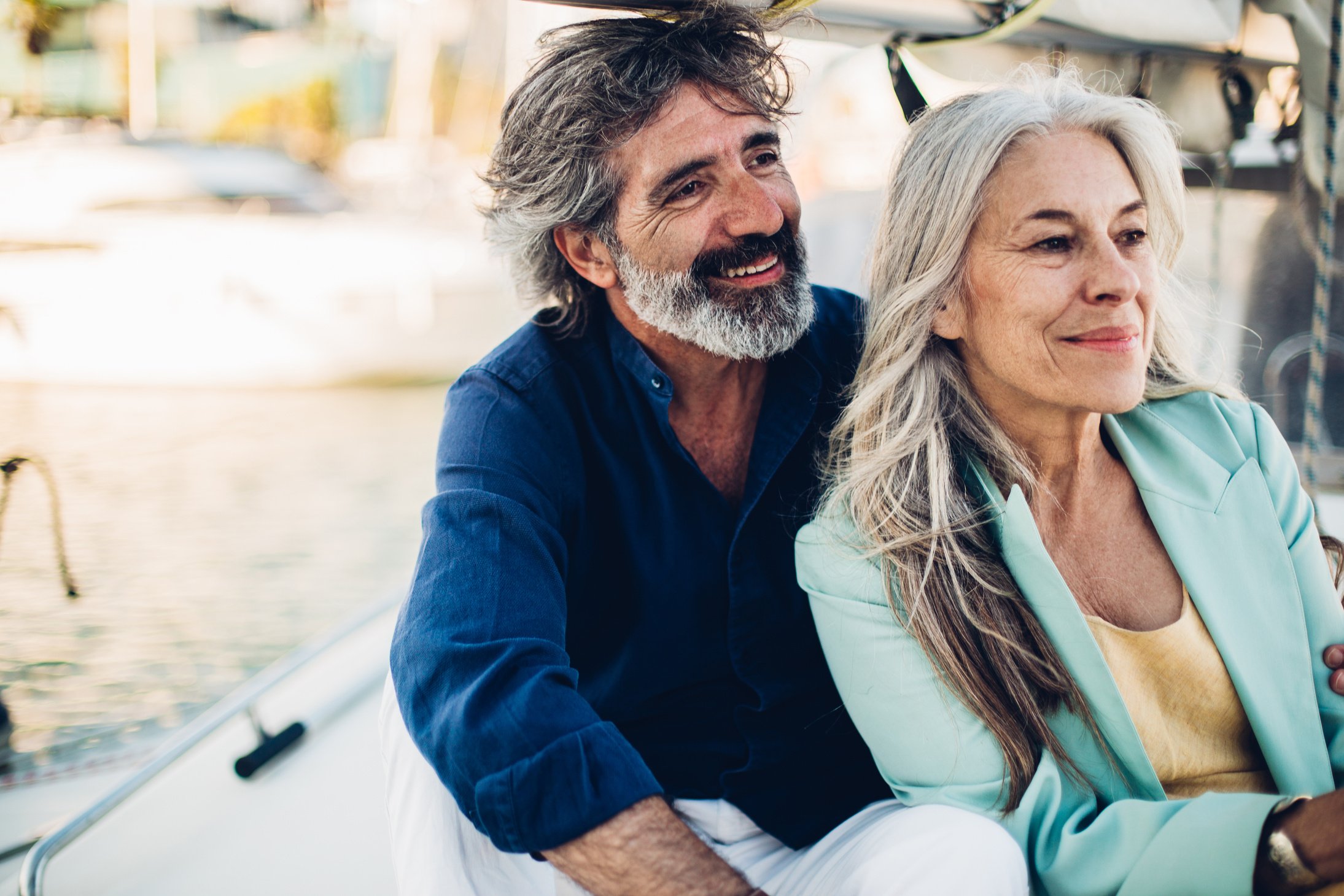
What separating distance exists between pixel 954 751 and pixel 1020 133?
980 mm

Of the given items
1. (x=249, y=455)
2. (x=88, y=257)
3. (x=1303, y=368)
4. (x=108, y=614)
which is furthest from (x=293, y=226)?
(x=1303, y=368)

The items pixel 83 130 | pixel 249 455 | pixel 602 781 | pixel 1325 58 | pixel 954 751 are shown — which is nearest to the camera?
pixel 602 781


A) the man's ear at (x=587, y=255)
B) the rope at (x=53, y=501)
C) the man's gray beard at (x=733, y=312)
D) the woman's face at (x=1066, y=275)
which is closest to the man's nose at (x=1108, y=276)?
the woman's face at (x=1066, y=275)

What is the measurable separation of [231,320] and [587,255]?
6.71 meters

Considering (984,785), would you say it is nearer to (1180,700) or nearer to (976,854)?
(976,854)

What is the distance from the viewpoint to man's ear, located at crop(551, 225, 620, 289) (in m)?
2.07

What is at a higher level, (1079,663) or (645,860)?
(1079,663)

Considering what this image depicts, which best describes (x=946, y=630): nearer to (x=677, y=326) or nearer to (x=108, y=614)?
(x=677, y=326)

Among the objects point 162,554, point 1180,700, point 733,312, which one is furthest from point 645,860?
point 162,554

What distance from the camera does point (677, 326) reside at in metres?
1.88

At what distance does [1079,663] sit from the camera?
148 centimetres

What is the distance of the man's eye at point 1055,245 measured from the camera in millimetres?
1558

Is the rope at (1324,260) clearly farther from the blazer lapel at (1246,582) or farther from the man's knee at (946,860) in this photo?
the man's knee at (946,860)

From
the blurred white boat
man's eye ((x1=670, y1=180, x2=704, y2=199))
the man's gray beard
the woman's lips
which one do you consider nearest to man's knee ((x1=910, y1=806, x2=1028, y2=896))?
the woman's lips
